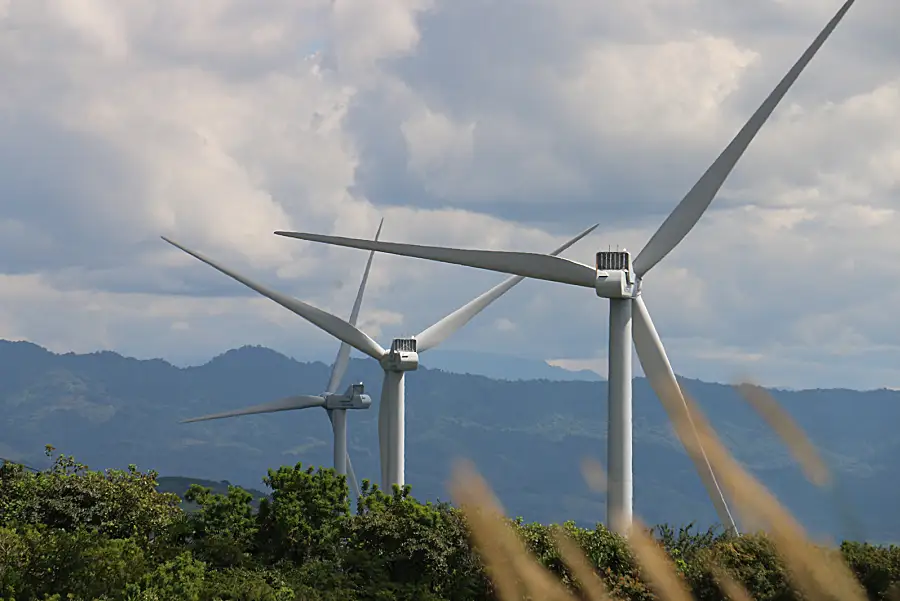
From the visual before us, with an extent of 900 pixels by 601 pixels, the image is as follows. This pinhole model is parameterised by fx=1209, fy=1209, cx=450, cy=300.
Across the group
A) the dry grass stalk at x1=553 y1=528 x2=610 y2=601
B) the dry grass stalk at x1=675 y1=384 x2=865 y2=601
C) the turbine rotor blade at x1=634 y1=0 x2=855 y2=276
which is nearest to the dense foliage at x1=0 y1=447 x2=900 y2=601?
the dry grass stalk at x1=553 y1=528 x2=610 y2=601

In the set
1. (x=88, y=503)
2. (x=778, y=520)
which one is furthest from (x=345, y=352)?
(x=778, y=520)

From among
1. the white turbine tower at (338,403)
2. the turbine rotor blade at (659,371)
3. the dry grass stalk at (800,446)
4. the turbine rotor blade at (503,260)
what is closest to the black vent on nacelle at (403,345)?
the white turbine tower at (338,403)

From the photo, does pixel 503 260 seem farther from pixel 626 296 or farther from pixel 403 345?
pixel 403 345

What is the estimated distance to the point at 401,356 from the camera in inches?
3027

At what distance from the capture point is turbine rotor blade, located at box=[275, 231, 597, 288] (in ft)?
167

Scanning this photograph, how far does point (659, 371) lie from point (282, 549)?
18594 millimetres

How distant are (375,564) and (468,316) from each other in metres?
30.4

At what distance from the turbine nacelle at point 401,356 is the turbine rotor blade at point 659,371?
89.2 ft

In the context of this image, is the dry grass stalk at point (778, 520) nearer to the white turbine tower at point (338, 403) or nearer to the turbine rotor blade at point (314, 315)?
the turbine rotor blade at point (314, 315)

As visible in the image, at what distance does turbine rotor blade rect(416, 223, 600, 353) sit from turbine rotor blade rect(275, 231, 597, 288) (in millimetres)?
22568

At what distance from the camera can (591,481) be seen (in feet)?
48.0

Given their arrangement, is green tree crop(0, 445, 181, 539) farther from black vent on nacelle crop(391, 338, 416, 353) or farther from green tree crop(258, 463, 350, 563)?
black vent on nacelle crop(391, 338, 416, 353)

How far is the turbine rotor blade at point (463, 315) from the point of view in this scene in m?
77.6

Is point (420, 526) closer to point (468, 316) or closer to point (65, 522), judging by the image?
point (65, 522)
